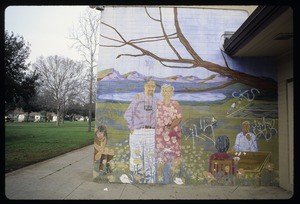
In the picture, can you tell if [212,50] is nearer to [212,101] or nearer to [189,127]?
[212,101]

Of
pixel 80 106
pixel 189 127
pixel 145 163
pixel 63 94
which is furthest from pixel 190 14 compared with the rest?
pixel 80 106

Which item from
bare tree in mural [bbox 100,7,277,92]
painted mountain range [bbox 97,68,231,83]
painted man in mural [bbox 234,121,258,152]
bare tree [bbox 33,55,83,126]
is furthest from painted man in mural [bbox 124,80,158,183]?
bare tree [bbox 33,55,83,126]

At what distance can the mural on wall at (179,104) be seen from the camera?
7.16 m

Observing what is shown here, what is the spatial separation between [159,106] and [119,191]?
2.40 metres

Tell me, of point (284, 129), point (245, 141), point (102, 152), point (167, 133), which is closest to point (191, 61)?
point (167, 133)

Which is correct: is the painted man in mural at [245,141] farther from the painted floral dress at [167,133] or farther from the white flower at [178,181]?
the white flower at [178,181]

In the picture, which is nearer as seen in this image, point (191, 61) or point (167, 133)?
point (167, 133)

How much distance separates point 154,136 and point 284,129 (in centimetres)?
336

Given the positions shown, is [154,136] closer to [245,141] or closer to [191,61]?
[191,61]

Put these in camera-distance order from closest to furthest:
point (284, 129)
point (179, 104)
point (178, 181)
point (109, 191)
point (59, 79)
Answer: point (109, 191) → point (284, 129) → point (178, 181) → point (179, 104) → point (59, 79)

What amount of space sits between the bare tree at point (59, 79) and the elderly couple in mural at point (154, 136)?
36.8 m

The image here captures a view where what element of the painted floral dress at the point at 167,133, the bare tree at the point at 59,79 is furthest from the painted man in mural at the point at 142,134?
the bare tree at the point at 59,79

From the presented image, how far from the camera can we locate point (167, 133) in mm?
7254

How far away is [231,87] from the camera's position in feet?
24.2
